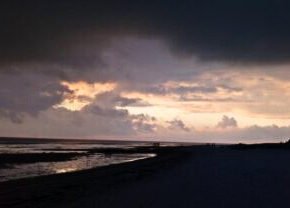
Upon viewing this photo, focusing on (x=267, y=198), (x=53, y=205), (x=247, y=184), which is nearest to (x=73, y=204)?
(x=53, y=205)

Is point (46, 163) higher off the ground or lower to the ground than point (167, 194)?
higher

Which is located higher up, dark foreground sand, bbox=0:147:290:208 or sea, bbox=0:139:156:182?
sea, bbox=0:139:156:182

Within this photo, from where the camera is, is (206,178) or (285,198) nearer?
(285,198)

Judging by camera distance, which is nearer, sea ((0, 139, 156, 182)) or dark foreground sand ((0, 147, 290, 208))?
dark foreground sand ((0, 147, 290, 208))

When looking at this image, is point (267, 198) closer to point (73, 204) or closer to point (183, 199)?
point (183, 199)

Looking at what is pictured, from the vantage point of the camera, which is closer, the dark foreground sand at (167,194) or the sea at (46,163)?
the dark foreground sand at (167,194)

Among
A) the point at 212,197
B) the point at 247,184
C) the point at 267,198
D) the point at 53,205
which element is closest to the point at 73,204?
the point at 53,205

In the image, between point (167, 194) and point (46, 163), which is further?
point (46, 163)

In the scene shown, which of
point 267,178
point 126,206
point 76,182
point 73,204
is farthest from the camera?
point 76,182

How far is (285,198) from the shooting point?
1920 centimetres

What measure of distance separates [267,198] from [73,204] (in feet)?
24.3

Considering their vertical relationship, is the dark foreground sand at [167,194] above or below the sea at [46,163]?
below

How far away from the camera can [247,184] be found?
24578 mm

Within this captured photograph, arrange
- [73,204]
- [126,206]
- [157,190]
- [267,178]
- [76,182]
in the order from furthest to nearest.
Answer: [76,182] → [267,178] → [157,190] → [73,204] → [126,206]
